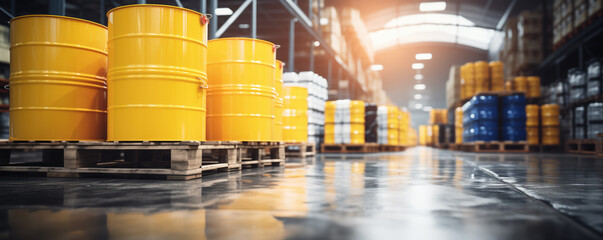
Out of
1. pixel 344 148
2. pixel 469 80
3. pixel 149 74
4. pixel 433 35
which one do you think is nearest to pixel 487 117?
pixel 469 80

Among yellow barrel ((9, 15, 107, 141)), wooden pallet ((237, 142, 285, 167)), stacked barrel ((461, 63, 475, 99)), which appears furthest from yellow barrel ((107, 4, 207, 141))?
stacked barrel ((461, 63, 475, 99))

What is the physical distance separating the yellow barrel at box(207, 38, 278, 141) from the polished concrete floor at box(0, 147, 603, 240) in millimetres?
1309

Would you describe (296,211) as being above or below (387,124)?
below

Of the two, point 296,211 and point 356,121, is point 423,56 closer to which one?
point 356,121

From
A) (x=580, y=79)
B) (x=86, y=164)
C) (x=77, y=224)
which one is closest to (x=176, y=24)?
(x=86, y=164)

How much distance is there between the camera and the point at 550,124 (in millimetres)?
11977

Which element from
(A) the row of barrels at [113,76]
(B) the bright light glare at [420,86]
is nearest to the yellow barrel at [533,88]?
(A) the row of barrels at [113,76]

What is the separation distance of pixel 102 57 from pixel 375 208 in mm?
3158

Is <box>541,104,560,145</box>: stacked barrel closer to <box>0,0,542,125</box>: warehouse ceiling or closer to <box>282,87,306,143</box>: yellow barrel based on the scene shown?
<box>0,0,542,125</box>: warehouse ceiling

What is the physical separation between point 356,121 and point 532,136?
5984 millimetres

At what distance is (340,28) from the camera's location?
614 inches

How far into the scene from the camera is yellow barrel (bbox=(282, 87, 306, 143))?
24.4ft

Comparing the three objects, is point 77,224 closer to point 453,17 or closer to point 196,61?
point 196,61

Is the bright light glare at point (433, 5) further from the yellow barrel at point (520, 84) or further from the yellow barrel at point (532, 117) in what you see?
the yellow barrel at point (532, 117)
